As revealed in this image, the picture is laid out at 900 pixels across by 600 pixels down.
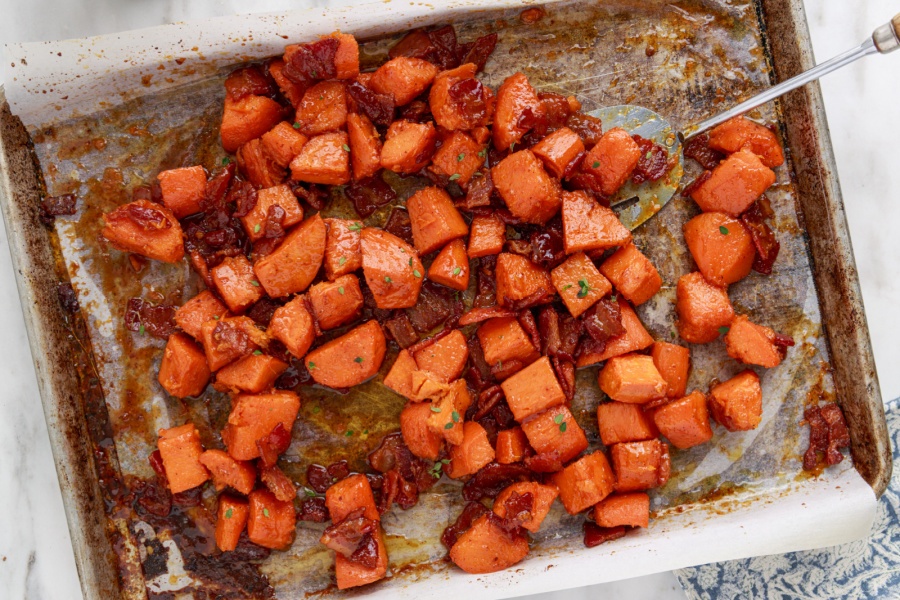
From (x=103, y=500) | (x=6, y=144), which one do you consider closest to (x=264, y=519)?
(x=103, y=500)

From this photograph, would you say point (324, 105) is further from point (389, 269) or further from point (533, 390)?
point (533, 390)

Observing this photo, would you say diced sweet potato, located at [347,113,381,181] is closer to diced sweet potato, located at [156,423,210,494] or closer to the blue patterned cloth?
diced sweet potato, located at [156,423,210,494]

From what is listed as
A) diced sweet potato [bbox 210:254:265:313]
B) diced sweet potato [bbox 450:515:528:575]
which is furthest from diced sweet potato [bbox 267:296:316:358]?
diced sweet potato [bbox 450:515:528:575]

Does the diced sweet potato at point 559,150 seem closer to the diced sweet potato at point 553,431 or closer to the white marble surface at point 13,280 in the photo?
the diced sweet potato at point 553,431

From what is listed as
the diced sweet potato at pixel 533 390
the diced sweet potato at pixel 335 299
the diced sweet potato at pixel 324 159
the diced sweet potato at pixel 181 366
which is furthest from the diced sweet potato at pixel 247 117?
the diced sweet potato at pixel 533 390

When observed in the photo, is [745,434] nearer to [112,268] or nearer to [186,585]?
[186,585]

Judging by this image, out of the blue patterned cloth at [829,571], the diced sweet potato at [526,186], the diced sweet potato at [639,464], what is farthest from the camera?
the blue patterned cloth at [829,571]

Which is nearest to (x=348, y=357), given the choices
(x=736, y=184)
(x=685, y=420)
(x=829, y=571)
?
(x=685, y=420)
